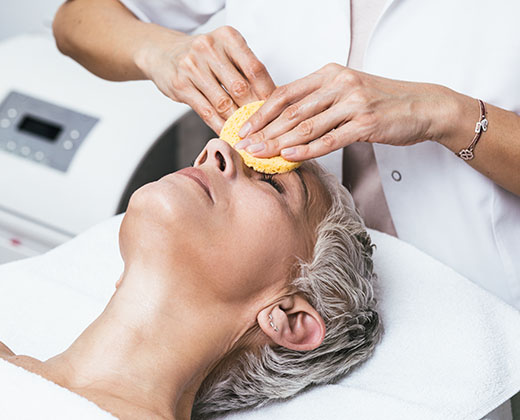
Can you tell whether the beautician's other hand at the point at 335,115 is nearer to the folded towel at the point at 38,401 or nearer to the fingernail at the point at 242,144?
the fingernail at the point at 242,144

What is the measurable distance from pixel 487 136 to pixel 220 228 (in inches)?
22.2

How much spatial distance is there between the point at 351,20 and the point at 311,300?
2.15 feet

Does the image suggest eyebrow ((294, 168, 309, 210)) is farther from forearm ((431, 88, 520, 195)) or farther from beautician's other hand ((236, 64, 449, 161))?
forearm ((431, 88, 520, 195))

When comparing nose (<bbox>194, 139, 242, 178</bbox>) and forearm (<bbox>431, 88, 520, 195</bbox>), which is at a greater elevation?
forearm (<bbox>431, 88, 520, 195</bbox>)

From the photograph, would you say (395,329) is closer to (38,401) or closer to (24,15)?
Result: (38,401)

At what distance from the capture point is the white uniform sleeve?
1.78m

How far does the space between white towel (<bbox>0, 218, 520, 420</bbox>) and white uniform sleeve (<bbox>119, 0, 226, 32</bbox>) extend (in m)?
0.60

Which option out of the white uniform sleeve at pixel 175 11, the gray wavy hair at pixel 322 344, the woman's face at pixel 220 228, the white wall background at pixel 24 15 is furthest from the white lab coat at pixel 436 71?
the white wall background at pixel 24 15

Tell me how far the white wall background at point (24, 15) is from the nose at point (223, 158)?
67.3 inches

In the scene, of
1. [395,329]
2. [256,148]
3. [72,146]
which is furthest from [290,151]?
[72,146]

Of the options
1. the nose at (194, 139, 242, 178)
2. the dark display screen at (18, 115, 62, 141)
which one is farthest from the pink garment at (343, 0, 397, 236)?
the dark display screen at (18, 115, 62, 141)

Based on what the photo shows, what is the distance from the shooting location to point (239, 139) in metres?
1.33

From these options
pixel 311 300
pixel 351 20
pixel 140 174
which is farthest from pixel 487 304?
pixel 140 174

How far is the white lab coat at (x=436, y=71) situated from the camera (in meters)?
1.41
